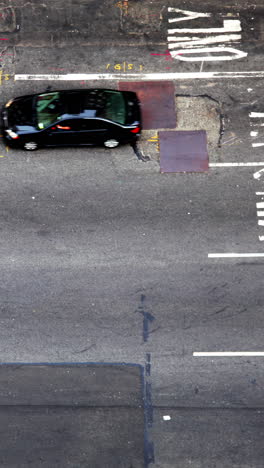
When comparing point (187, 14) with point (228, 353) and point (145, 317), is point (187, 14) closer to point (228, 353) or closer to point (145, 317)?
point (145, 317)

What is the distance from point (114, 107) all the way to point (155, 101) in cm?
173

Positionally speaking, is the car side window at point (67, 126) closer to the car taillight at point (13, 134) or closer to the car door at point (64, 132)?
the car door at point (64, 132)

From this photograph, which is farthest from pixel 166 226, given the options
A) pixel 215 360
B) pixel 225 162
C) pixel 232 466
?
pixel 232 466

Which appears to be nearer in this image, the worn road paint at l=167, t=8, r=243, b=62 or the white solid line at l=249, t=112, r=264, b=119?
the white solid line at l=249, t=112, r=264, b=119

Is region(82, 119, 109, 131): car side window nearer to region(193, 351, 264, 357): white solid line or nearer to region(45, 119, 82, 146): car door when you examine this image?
region(45, 119, 82, 146): car door

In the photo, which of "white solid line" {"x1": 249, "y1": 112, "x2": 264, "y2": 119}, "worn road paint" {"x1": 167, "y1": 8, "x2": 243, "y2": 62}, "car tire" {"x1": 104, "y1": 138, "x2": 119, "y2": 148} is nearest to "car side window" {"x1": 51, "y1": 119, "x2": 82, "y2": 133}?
"car tire" {"x1": 104, "y1": 138, "x2": 119, "y2": 148}

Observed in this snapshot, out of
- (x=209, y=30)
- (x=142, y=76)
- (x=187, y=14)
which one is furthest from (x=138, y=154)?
(x=187, y=14)

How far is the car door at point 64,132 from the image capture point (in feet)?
61.8

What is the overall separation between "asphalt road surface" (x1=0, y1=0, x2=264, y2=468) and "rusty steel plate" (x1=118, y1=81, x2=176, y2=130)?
0.38 meters

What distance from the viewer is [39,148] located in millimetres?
19531

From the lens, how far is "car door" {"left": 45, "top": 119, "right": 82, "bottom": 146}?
18.8 m

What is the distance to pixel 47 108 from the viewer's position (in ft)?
63.0

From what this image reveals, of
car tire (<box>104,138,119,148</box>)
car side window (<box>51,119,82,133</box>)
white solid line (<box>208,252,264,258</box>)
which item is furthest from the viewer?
car tire (<box>104,138,119,148</box>)

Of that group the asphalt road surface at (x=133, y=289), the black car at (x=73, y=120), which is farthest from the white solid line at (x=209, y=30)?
the black car at (x=73, y=120)
